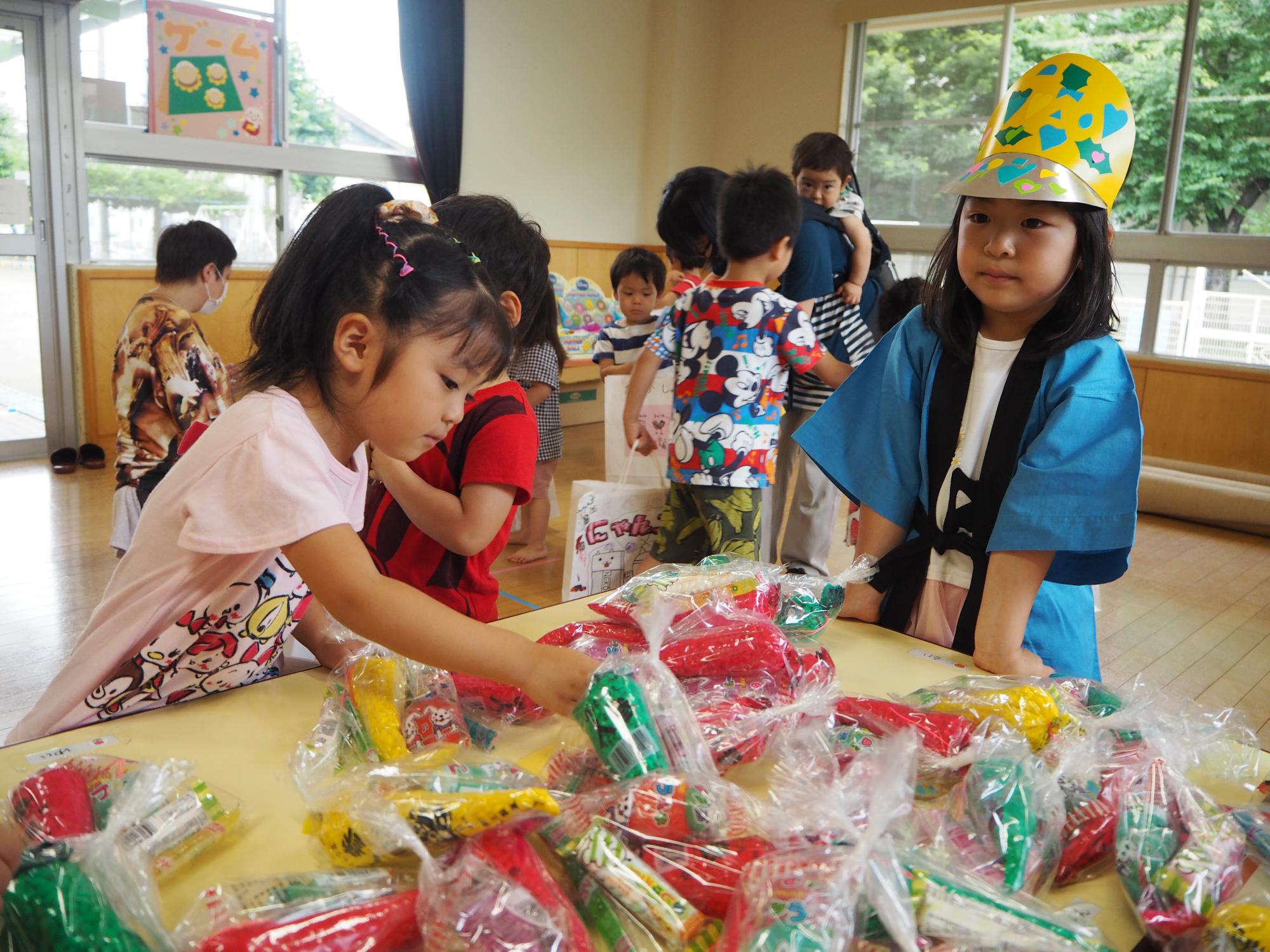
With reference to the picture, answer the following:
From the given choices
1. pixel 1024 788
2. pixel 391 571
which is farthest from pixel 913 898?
pixel 391 571

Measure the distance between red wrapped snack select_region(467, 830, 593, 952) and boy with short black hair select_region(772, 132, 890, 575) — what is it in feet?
8.15

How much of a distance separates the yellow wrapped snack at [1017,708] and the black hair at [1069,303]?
0.51 metres

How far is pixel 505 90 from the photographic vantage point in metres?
6.72

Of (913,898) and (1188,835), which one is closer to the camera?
(913,898)

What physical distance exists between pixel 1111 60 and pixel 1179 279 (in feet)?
4.69

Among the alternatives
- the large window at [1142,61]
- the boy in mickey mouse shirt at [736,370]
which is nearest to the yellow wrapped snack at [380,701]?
the boy in mickey mouse shirt at [736,370]

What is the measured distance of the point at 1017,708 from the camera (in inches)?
35.4

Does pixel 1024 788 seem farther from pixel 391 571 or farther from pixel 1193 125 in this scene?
pixel 1193 125

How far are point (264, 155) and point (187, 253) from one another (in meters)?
3.18

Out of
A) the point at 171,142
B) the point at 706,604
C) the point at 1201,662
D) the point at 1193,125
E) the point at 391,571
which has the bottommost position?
the point at 1201,662

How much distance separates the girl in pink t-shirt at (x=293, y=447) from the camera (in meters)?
0.93

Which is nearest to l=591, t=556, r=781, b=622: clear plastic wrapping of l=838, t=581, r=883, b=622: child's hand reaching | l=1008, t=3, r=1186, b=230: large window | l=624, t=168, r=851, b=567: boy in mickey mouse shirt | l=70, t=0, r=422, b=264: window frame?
l=838, t=581, r=883, b=622: child's hand reaching

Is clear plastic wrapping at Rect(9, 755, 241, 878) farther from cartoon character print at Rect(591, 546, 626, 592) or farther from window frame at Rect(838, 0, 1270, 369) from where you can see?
window frame at Rect(838, 0, 1270, 369)

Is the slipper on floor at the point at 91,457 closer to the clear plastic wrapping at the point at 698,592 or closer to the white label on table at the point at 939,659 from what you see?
the clear plastic wrapping at the point at 698,592
